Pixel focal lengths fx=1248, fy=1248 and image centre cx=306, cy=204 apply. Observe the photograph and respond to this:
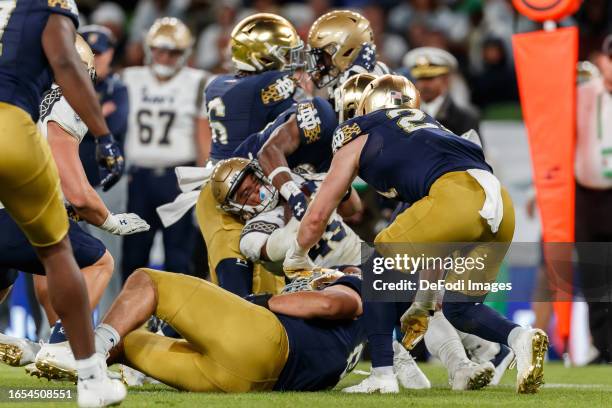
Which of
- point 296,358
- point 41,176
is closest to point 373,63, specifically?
point 296,358

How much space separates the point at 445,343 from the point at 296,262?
2.63ft

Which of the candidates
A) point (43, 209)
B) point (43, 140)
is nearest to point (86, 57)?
point (43, 140)

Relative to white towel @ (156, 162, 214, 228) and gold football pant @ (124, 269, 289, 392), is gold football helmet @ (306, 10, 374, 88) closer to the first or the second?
white towel @ (156, 162, 214, 228)

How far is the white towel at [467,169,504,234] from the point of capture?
17.7 feet

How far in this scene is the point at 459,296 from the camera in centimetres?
574

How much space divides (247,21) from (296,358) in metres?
3.08

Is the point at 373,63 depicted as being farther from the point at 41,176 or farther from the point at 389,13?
the point at 389,13

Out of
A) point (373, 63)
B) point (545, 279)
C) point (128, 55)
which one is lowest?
point (545, 279)

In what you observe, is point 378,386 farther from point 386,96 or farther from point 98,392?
point 98,392

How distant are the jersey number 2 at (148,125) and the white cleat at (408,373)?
12.8 ft

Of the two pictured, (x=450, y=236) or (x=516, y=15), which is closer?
(x=450, y=236)

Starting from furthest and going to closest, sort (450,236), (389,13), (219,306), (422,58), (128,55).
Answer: (389,13) → (128,55) → (422,58) → (450,236) → (219,306)

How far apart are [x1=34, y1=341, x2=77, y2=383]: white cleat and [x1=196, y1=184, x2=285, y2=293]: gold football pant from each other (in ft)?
5.48

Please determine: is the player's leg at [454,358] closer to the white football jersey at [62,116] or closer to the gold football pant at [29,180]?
the white football jersey at [62,116]
